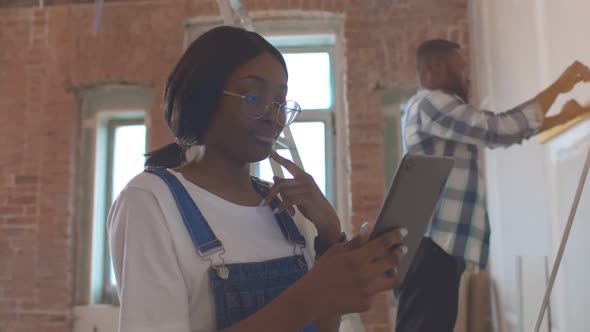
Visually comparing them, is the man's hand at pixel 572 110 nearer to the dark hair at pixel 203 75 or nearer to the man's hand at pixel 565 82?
the man's hand at pixel 565 82

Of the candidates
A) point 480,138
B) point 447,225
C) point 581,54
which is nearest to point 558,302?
point 447,225

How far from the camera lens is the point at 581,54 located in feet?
5.30

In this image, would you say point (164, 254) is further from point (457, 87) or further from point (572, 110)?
point (457, 87)

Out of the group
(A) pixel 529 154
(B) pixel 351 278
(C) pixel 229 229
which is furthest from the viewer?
(A) pixel 529 154

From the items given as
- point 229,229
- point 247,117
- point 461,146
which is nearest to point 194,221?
point 229,229

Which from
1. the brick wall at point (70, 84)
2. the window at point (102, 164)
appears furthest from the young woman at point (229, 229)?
the window at point (102, 164)

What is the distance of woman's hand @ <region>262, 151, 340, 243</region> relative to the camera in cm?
95

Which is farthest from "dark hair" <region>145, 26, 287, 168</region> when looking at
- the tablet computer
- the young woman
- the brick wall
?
the brick wall

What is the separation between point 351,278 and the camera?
2.43 feet

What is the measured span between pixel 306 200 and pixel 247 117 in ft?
0.58

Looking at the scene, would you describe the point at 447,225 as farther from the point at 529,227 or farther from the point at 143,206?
the point at 143,206

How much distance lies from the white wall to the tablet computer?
0.93m

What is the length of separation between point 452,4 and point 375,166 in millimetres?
1043

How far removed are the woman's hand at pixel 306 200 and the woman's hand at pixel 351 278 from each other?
0.69 ft
